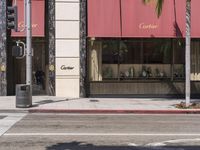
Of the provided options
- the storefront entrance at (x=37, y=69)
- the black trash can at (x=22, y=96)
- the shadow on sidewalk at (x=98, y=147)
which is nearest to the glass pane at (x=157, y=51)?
the storefront entrance at (x=37, y=69)

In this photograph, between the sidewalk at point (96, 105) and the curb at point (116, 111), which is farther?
the sidewalk at point (96, 105)

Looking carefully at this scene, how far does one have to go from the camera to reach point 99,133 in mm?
14602

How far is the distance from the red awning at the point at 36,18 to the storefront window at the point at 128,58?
2.77 m

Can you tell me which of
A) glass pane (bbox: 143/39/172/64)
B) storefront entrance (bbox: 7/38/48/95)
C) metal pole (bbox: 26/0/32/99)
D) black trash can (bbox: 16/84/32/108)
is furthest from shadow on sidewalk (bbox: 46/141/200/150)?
storefront entrance (bbox: 7/38/48/95)

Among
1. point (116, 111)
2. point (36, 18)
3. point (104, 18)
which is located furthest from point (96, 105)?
point (36, 18)

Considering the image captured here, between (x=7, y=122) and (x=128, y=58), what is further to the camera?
(x=128, y=58)

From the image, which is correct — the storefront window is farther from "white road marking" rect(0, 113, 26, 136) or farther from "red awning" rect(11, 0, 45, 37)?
"white road marking" rect(0, 113, 26, 136)

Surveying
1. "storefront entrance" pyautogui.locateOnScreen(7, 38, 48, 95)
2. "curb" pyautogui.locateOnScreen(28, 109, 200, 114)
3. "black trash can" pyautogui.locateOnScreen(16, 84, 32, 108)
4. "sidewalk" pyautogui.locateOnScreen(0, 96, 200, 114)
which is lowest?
"curb" pyautogui.locateOnScreen(28, 109, 200, 114)

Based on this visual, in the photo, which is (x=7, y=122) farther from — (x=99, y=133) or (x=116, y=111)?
(x=116, y=111)

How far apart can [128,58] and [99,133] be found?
1459cm

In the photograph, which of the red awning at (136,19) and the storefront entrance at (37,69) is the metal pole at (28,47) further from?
the storefront entrance at (37,69)

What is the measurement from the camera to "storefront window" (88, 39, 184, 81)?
28875 millimetres

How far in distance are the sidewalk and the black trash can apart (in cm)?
29

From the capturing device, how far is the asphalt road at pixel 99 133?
1238cm
